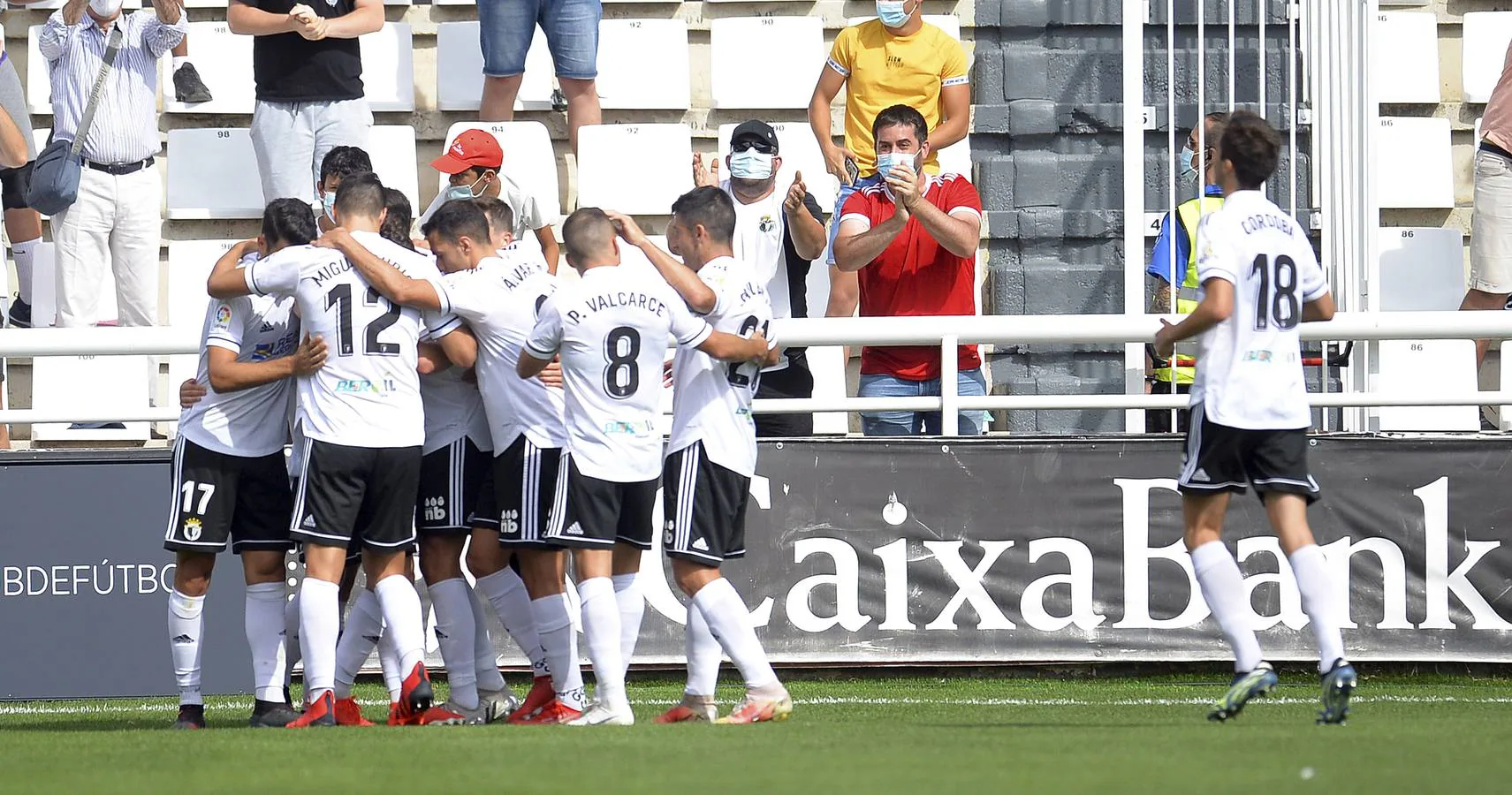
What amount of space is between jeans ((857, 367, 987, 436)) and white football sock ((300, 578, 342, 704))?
2.91 meters

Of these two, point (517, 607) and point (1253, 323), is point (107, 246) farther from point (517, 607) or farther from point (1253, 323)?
point (1253, 323)

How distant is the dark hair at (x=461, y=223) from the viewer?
702cm

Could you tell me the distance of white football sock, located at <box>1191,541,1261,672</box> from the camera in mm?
6195

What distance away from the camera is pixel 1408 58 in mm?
11219

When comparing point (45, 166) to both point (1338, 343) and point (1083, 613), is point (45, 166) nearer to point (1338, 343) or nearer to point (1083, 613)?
point (1083, 613)

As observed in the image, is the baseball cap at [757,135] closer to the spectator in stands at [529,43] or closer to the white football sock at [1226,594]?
the spectator in stands at [529,43]

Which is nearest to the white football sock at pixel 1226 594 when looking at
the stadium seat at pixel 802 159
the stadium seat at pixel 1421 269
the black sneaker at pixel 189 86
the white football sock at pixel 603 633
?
the white football sock at pixel 603 633

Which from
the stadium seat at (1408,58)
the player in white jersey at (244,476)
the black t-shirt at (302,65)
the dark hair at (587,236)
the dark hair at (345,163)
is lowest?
the player in white jersey at (244,476)

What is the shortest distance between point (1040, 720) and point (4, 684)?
446 cm

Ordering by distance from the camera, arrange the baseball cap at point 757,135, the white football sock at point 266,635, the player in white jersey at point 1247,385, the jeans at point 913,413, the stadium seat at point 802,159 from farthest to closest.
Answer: the stadium seat at point 802,159 → the jeans at point 913,413 → the baseball cap at point 757,135 → the white football sock at point 266,635 → the player in white jersey at point 1247,385

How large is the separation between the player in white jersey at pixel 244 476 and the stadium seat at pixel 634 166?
375 centimetres

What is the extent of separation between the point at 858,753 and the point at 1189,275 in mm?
4653

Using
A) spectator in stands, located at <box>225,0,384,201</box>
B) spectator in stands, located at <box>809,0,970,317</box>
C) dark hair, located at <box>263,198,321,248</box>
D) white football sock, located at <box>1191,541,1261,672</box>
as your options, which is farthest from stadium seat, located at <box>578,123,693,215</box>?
white football sock, located at <box>1191,541,1261,672</box>

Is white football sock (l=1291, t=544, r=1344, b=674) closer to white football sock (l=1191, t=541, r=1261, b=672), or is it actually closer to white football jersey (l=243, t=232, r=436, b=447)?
white football sock (l=1191, t=541, r=1261, b=672)
